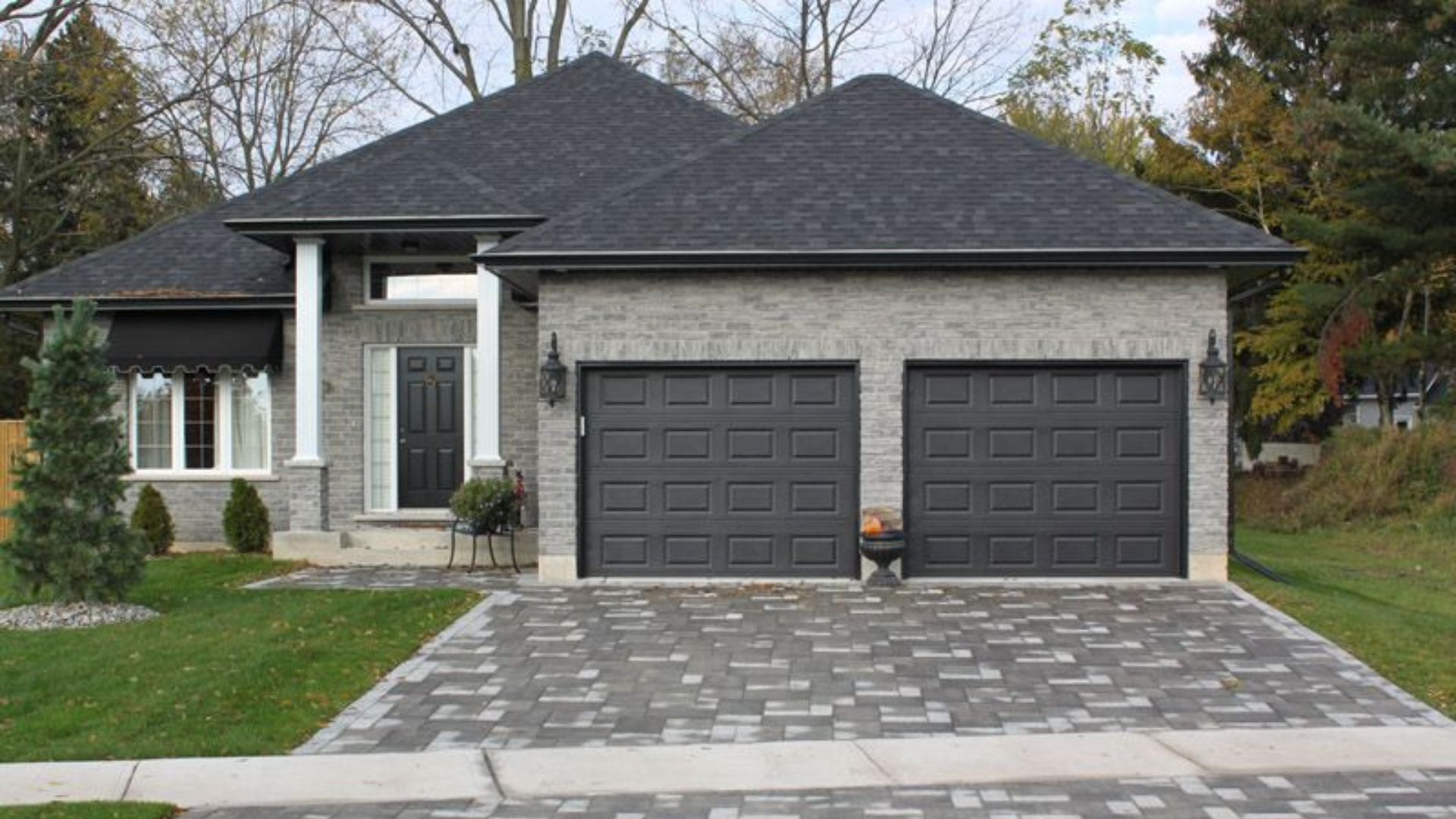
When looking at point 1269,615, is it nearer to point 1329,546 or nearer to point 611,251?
point 611,251

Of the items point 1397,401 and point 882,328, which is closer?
point 882,328

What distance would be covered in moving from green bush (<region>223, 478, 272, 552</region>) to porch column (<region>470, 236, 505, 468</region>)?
140 inches

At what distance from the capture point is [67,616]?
41.5 ft

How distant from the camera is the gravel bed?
12484 millimetres

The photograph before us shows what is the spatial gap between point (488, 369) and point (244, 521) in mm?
4251

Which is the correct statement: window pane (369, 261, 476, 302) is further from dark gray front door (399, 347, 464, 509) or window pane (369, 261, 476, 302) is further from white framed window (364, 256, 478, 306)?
dark gray front door (399, 347, 464, 509)

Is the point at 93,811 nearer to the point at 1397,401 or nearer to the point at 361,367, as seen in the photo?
the point at 361,367

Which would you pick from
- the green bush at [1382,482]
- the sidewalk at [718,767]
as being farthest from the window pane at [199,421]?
the green bush at [1382,482]

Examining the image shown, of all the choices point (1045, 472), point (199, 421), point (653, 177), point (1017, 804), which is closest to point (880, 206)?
point (653, 177)

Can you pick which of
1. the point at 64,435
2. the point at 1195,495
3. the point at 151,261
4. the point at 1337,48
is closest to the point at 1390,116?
the point at 1337,48

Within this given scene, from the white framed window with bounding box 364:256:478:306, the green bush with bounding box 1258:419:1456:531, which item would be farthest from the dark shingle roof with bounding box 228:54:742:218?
the green bush with bounding box 1258:419:1456:531

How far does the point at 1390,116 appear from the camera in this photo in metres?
25.2

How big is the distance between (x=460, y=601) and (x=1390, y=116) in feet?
64.8

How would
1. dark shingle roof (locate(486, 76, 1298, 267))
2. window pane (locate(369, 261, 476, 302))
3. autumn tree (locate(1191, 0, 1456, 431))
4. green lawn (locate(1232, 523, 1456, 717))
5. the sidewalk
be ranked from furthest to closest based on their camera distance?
autumn tree (locate(1191, 0, 1456, 431))
window pane (locate(369, 261, 476, 302))
dark shingle roof (locate(486, 76, 1298, 267))
green lawn (locate(1232, 523, 1456, 717))
the sidewalk
